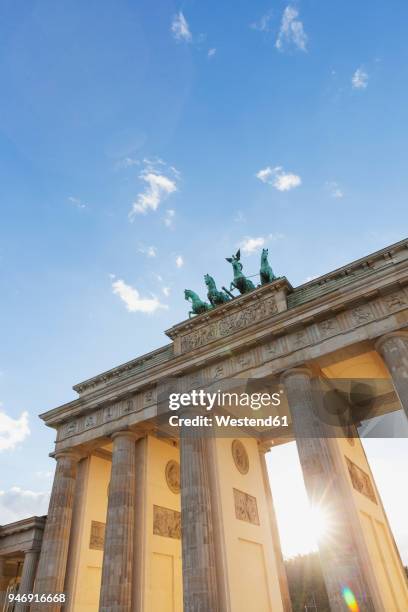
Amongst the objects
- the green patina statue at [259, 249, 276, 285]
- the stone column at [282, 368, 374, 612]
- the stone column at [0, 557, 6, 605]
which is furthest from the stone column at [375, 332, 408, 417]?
the stone column at [0, 557, 6, 605]

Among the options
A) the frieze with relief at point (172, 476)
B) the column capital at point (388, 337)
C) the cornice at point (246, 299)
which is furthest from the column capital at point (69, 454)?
the column capital at point (388, 337)

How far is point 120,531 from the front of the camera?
17.9m

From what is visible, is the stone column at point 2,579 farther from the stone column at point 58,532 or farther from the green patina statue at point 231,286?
the green patina statue at point 231,286

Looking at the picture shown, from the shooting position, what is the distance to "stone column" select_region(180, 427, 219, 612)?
14.6 meters

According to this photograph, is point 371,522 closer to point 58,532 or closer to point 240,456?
point 240,456

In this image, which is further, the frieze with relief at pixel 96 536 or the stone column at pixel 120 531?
the frieze with relief at pixel 96 536

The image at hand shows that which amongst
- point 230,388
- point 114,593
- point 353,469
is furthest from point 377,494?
point 114,593

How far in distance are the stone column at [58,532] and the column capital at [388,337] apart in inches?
658

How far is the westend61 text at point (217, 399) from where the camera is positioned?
61.1ft

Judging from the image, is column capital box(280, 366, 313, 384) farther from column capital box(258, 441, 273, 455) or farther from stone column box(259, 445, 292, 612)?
stone column box(259, 445, 292, 612)

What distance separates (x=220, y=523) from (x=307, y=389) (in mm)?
6524

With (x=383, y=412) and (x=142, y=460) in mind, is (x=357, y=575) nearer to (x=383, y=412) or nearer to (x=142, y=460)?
(x=383, y=412)

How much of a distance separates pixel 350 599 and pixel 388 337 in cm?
830

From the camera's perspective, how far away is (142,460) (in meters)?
20.5
